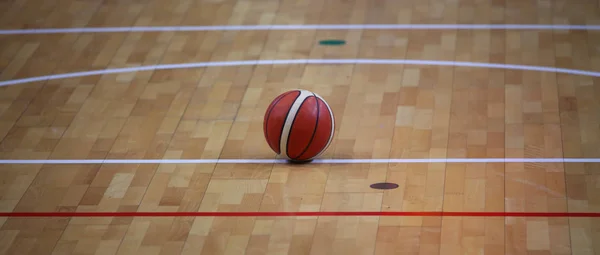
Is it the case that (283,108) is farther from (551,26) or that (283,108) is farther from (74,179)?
(551,26)

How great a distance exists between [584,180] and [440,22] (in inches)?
120

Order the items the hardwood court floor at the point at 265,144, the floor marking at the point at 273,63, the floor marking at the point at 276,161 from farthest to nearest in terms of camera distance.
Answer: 1. the floor marking at the point at 273,63
2. the floor marking at the point at 276,161
3. the hardwood court floor at the point at 265,144

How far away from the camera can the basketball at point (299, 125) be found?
7.14 meters

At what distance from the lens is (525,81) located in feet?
27.8

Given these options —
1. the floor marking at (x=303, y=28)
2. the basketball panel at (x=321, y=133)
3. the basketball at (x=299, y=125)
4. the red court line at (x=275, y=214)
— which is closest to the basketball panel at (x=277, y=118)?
the basketball at (x=299, y=125)

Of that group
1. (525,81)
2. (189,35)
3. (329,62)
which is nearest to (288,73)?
(329,62)

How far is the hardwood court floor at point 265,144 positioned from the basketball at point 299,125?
0.19m

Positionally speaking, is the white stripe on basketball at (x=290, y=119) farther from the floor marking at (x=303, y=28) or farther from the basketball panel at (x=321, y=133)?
the floor marking at (x=303, y=28)

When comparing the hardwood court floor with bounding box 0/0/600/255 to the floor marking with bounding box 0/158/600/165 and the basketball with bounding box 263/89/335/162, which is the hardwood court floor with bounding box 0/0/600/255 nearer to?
the floor marking with bounding box 0/158/600/165

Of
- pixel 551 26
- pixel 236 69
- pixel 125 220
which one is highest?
pixel 125 220

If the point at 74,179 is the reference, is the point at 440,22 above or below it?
below

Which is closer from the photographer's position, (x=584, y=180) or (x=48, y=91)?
(x=584, y=180)

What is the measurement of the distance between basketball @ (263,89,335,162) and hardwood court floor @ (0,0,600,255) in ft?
0.63

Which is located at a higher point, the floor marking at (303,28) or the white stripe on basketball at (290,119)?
the white stripe on basketball at (290,119)
